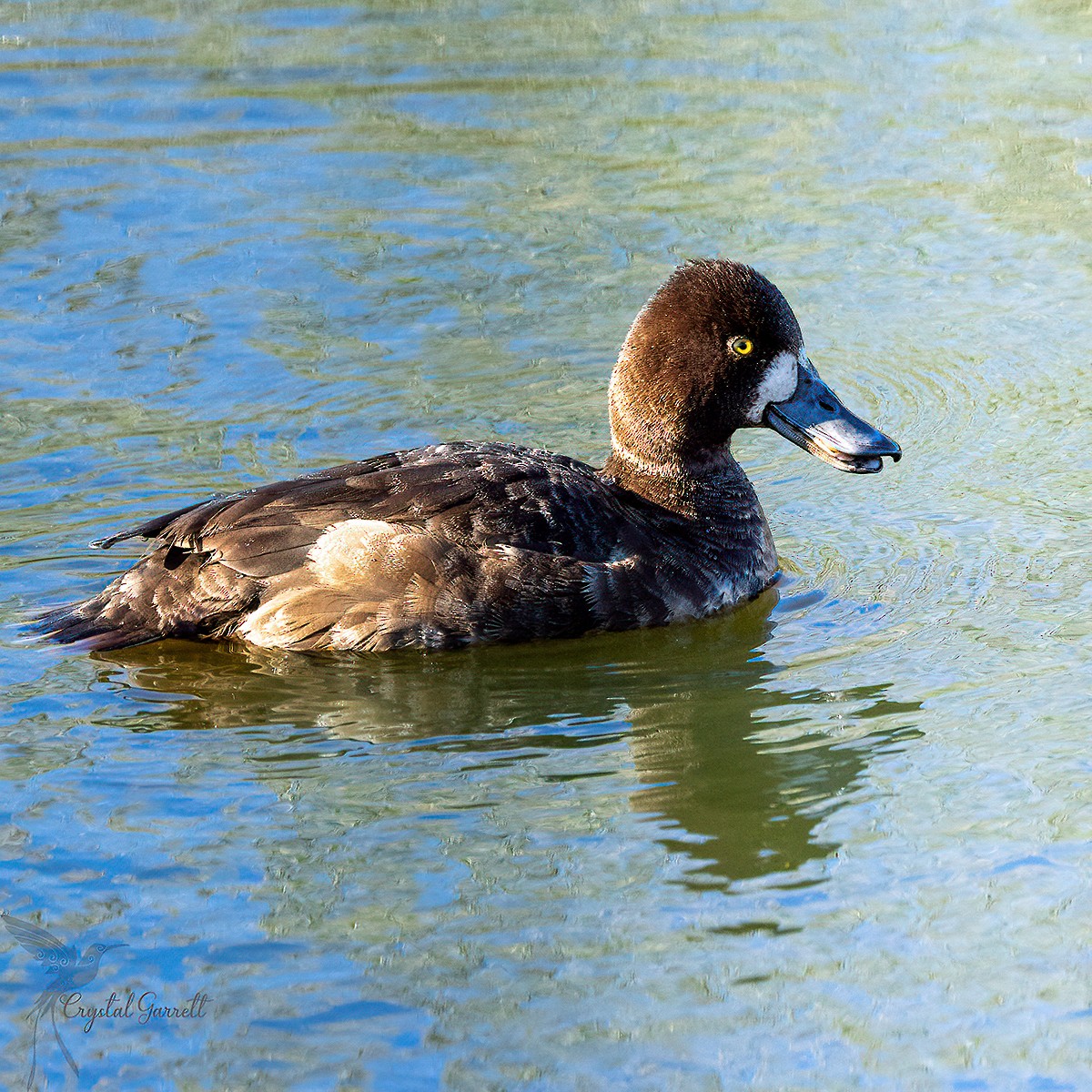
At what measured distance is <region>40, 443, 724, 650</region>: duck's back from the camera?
6.21m

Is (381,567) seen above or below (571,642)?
above

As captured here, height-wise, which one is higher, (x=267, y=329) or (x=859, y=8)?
(x=859, y=8)

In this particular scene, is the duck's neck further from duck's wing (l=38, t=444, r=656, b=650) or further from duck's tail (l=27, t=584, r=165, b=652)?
duck's tail (l=27, t=584, r=165, b=652)

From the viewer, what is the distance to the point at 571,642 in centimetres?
641

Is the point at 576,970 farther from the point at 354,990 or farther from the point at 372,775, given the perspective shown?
the point at 372,775

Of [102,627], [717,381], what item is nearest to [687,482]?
[717,381]

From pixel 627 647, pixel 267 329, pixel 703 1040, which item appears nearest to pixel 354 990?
pixel 703 1040

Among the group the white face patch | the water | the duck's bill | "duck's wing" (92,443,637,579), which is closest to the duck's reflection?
the water

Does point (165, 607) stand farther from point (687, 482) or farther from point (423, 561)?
point (687, 482)

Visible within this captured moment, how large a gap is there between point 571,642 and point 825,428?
1415 mm

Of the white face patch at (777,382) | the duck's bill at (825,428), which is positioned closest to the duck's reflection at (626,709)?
the duck's bill at (825,428)

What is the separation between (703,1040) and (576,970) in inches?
16.1

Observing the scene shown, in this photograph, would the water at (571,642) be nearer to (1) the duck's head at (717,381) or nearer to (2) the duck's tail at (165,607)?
(2) the duck's tail at (165,607)

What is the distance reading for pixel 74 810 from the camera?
17.0ft
